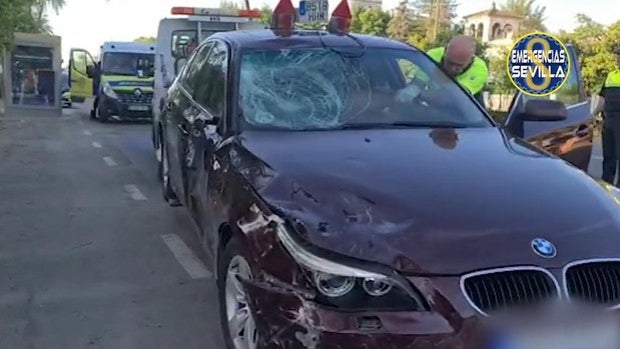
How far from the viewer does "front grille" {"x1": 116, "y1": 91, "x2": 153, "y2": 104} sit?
20.4 m

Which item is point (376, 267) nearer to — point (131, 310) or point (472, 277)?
point (472, 277)

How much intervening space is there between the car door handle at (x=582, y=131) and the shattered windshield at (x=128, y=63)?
53.8 ft

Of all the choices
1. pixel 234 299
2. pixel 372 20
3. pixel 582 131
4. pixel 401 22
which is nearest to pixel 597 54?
pixel 582 131

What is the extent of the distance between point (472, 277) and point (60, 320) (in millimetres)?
2847

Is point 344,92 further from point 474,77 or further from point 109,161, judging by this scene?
point 109,161

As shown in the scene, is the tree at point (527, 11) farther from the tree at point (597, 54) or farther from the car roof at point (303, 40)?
the car roof at point (303, 40)

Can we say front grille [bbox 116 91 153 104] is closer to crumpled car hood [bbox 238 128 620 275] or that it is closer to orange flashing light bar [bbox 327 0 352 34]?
orange flashing light bar [bbox 327 0 352 34]

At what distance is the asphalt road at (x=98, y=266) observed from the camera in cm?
451

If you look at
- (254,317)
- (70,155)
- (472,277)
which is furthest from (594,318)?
(70,155)

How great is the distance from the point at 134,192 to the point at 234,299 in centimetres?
553

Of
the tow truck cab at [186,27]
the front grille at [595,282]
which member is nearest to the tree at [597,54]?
the tow truck cab at [186,27]

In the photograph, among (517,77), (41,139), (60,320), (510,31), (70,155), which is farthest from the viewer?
(510,31)

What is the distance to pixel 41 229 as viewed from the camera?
23.0 ft

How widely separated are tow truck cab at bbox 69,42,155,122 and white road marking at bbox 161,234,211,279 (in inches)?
528
